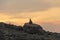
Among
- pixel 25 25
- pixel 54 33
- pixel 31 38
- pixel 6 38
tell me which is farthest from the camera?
pixel 54 33

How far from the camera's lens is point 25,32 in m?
124

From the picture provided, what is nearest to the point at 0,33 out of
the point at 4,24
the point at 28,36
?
the point at 28,36

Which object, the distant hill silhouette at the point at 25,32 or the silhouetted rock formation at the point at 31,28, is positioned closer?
the distant hill silhouette at the point at 25,32

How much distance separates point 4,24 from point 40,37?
69.0ft

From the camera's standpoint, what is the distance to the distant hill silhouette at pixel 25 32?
112938 mm

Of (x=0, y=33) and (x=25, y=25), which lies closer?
(x=0, y=33)

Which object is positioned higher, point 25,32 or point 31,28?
point 31,28

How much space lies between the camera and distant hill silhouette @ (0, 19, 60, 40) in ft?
371

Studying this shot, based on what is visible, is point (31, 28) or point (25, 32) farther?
point (31, 28)

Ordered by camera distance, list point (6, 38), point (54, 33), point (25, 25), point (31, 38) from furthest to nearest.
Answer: point (54, 33) < point (25, 25) < point (31, 38) < point (6, 38)

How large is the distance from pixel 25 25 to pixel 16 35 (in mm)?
13106

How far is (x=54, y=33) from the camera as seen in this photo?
141 metres

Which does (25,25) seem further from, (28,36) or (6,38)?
(6,38)

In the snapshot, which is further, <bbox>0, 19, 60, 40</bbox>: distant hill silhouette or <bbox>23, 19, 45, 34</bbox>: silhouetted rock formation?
<bbox>23, 19, 45, 34</bbox>: silhouetted rock formation
